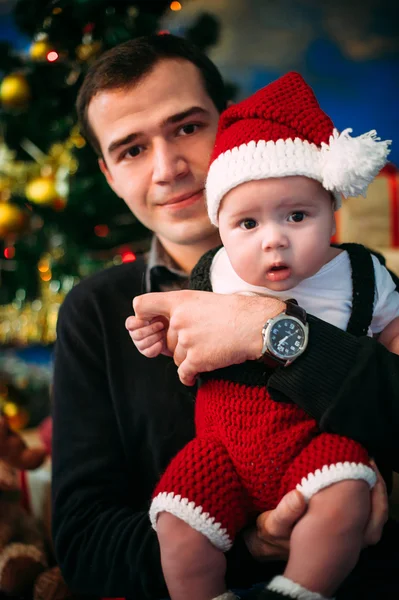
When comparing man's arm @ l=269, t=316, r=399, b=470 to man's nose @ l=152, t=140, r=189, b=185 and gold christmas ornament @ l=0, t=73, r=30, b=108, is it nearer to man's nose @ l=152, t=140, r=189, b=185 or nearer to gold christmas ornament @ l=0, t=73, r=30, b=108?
man's nose @ l=152, t=140, r=189, b=185

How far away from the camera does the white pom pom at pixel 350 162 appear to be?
786 mm

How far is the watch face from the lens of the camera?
2.69 feet

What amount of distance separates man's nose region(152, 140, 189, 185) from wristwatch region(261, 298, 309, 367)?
1.48 feet

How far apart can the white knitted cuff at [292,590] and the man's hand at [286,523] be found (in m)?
0.07

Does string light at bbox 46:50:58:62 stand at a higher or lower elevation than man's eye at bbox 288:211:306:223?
higher

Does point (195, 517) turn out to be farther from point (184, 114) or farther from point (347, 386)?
point (184, 114)

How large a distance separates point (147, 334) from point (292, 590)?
43 centimetres

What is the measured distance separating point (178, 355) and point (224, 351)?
10 cm

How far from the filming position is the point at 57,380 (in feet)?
4.00

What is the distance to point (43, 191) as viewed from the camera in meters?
2.09

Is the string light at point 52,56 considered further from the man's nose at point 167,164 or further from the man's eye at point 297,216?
the man's eye at point 297,216

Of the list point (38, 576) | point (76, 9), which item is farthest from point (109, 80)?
point (38, 576)

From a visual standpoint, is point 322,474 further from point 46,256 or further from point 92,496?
point 46,256

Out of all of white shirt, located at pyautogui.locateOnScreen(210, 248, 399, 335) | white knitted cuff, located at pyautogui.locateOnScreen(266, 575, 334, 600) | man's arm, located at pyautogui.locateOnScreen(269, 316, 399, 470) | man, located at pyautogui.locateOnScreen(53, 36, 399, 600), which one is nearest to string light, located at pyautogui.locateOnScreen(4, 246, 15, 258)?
man, located at pyautogui.locateOnScreen(53, 36, 399, 600)
